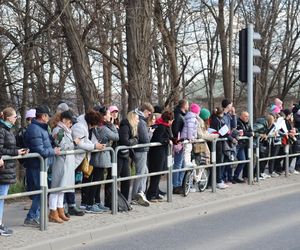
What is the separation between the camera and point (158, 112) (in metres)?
12.4

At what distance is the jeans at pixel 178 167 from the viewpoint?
11727mm

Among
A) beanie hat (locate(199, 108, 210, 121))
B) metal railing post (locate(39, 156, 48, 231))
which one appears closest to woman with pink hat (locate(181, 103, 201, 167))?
beanie hat (locate(199, 108, 210, 121))

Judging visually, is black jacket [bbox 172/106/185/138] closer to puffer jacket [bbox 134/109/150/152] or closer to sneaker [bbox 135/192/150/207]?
puffer jacket [bbox 134/109/150/152]

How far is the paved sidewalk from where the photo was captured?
805 centimetres

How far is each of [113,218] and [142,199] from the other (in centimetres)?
125

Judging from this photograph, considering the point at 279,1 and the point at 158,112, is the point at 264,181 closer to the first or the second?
the point at 158,112

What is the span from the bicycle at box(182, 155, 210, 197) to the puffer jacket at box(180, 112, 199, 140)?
55 centimetres

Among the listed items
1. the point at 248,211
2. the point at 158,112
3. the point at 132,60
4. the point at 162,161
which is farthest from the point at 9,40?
the point at 248,211

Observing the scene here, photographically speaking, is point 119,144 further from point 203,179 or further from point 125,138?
point 203,179

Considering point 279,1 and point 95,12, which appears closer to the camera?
point 95,12

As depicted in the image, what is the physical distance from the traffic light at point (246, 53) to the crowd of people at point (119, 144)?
0.74m

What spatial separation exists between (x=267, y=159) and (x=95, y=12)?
20.3 feet

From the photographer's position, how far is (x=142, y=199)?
10.8 m

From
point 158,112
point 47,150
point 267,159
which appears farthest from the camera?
point 267,159
